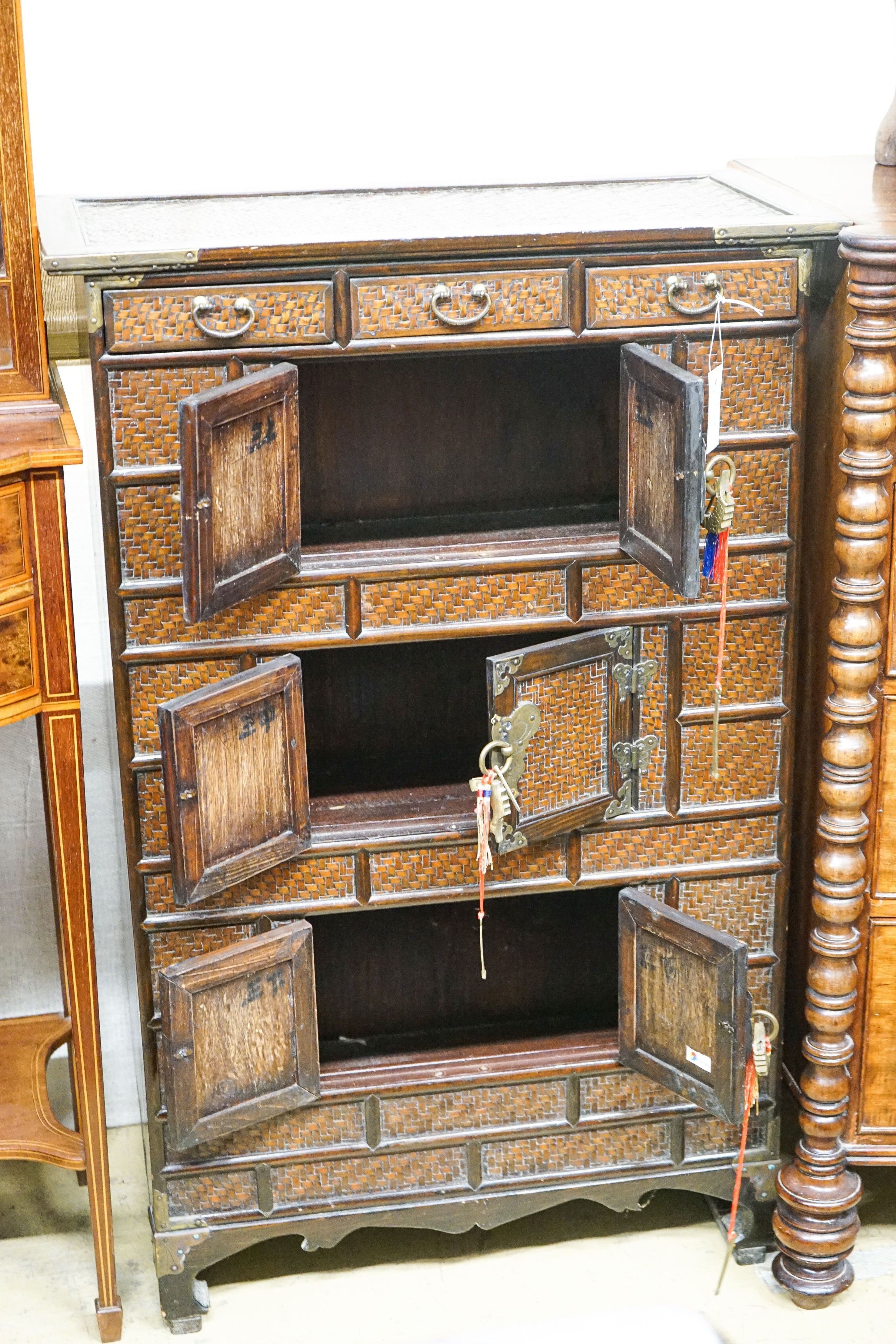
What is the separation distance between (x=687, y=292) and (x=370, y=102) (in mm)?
870

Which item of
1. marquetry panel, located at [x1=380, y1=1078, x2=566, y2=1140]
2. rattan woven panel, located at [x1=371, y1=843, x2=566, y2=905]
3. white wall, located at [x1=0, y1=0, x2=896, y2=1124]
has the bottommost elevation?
marquetry panel, located at [x1=380, y1=1078, x2=566, y2=1140]

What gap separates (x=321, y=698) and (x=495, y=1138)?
32.2 inches

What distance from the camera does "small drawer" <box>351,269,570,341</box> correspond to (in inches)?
96.2

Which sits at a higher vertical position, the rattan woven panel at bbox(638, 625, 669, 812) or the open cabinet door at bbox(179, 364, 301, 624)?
the open cabinet door at bbox(179, 364, 301, 624)

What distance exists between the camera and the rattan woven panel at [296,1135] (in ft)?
9.13

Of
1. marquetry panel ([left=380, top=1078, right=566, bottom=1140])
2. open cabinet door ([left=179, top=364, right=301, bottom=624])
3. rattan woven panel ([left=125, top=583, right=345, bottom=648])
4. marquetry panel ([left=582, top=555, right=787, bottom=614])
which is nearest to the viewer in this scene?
open cabinet door ([left=179, top=364, right=301, bottom=624])

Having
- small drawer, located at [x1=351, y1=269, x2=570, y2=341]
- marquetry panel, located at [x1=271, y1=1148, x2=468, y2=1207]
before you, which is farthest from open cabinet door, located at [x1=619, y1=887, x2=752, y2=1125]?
small drawer, located at [x1=351, y1=269, x2=570, y2=341]

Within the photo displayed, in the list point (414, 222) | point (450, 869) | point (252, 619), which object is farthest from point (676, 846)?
point (414, 222)

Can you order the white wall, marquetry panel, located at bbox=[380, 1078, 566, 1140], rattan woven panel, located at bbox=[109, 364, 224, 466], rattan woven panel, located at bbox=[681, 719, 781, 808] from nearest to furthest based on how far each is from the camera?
rattan woven panel, located at bbox=[109, 364, 224, 466]
rattan woven panel, located at bbox=[681, 719, 781, 808]
marquetry panel, located at bbox=[380, 1078, 566, 1140]
the white wall

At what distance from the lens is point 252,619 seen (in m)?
2.55

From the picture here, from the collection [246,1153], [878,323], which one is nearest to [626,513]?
[878,323]

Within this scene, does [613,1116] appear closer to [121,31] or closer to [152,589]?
[152,589]

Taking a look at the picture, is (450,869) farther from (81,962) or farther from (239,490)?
(239,490)

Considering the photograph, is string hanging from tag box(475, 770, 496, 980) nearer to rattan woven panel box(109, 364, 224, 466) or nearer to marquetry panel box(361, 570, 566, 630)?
marquetry panel box(361, 570, 566, 630)
